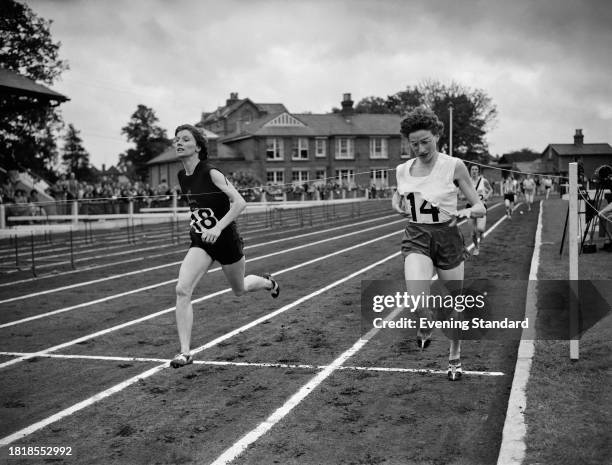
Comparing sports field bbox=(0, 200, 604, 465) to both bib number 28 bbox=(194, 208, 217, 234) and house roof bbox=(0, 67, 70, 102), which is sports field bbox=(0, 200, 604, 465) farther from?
house roof bbox=(0, 67, 70, 102)

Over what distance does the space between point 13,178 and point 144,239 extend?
1262cm

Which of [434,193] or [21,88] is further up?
[21,88]

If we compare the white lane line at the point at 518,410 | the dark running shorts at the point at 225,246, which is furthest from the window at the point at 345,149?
the dark running shorts at the point at 225,246

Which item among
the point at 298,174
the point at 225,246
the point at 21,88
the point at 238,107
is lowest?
the point at 225,246

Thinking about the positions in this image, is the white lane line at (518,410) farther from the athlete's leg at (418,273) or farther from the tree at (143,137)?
the tree at (143,137)

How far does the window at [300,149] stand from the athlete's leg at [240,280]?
65017mm

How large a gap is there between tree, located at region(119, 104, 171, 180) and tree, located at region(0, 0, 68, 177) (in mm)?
59228

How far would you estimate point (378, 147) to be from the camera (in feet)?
247

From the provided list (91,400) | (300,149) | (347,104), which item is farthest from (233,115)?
(91,400)

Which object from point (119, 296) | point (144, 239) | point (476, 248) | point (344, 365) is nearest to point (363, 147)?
point (144, 239)

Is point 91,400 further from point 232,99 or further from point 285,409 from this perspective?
point 232,99

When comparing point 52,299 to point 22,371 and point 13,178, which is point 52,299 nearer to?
point 22,371

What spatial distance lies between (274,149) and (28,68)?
92.4 ft

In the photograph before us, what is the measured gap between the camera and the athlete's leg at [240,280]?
6926 mm
